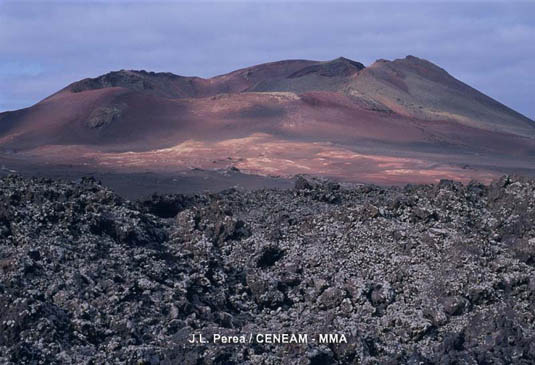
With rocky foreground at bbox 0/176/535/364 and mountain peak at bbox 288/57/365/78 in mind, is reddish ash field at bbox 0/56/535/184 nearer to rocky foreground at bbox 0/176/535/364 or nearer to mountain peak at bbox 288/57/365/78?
mountain peak at bbox 288/57/365/78

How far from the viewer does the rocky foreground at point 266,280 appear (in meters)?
6.09

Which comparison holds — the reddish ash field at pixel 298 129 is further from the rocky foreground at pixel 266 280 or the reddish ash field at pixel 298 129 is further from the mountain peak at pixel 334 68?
the rocky foreground at pixel 266 280

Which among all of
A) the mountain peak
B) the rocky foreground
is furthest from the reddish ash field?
the rocky foreground

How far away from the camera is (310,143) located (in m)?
25.5

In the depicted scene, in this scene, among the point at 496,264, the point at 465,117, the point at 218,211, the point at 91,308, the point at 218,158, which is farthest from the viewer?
the point at 465,117

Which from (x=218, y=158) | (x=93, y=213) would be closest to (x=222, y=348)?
(x=93, y=213)

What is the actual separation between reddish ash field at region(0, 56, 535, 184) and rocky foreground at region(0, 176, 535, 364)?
10.1 meters

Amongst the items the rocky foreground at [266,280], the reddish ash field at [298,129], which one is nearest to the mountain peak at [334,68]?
the reddish ash field at [298,129]

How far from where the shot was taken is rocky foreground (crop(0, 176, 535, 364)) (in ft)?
20.0

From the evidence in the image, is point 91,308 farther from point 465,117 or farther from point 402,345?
point 465,117

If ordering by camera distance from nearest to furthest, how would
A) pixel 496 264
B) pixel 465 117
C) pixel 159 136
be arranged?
pixel 496 264
pixel 159 136
pixel 465 117

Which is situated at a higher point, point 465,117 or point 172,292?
point 465,117

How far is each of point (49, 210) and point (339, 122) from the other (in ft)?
72.7

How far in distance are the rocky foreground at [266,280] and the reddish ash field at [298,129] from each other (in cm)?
1014
